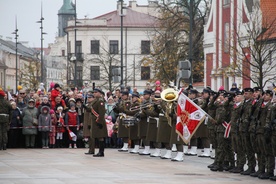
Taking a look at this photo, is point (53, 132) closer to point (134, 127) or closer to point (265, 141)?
point (134, 127)

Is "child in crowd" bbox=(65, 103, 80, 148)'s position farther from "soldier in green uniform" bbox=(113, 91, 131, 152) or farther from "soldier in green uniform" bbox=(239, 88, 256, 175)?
"soldier in green uniform" bbox=(239, 88, 256, 175)

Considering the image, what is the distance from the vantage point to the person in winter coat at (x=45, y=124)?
28922 mm

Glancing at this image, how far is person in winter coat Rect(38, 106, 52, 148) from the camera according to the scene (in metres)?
28.9

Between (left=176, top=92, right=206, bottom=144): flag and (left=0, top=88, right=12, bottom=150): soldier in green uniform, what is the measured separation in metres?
7.55

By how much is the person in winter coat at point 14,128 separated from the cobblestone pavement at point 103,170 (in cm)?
309

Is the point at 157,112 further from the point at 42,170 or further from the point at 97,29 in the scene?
the point at 97,29

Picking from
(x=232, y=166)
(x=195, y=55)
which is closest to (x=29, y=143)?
(x=232, y=166)

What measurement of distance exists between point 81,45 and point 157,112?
81709 mm

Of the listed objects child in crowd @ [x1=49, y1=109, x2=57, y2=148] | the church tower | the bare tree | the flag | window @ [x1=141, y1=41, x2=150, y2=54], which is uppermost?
the church tower

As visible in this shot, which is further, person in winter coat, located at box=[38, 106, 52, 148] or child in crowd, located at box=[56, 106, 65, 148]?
child in crowd, located at box=[56, 106, 65, 148]

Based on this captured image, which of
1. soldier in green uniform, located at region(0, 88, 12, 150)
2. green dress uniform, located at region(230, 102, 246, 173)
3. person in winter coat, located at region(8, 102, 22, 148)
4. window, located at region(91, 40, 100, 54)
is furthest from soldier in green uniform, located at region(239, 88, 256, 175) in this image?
window, located at region(91, 40, 100, 54)

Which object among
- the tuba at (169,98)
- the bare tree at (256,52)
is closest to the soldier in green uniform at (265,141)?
the tuba at (169,98)

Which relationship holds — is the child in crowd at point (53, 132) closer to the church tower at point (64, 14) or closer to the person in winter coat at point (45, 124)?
the person in winter coat at point (45, 124)

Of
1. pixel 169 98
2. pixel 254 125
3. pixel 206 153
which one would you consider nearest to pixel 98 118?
pixel 169 98
